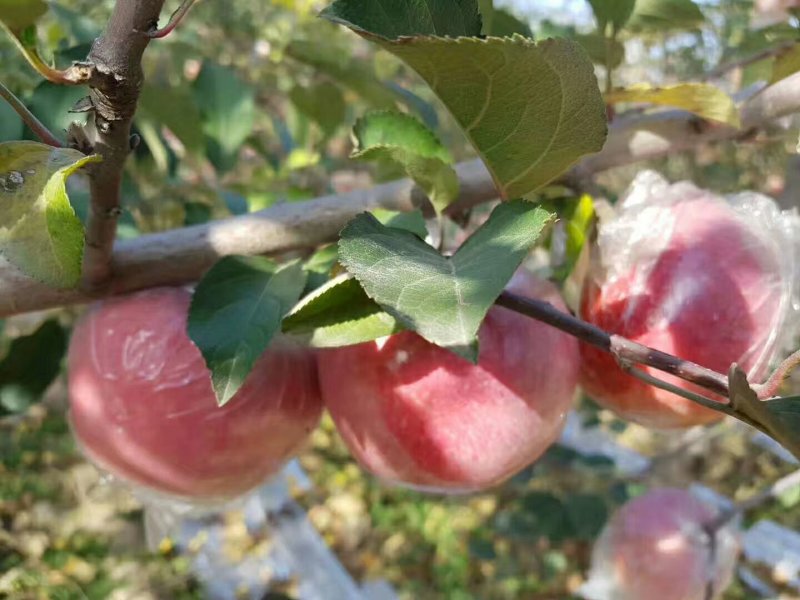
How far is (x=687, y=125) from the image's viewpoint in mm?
598

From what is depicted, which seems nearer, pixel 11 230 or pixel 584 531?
pixel 11 230

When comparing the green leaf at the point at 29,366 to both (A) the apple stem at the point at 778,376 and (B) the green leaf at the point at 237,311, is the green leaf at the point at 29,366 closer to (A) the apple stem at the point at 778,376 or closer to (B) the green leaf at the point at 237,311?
(B) the green leaf at the point at 237,311

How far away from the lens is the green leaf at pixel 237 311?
0.41 m

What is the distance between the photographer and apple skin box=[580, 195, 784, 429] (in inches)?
20.4

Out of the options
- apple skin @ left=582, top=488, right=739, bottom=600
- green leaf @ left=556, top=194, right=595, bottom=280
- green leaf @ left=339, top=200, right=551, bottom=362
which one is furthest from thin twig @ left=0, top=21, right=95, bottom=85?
apple skin @ left=582, top=488, right=739, bottom=600

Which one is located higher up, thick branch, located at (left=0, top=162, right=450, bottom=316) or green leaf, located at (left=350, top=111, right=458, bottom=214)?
green leaf, located at (left=350, top=111, right=458, bottom=214)

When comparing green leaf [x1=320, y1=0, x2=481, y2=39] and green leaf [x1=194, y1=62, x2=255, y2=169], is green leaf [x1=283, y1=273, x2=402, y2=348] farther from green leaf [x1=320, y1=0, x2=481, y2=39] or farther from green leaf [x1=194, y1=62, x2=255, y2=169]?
green leaf [x1=194, y1=62, x2=255, y2=169]

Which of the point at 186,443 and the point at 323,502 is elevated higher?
the point at 186,443

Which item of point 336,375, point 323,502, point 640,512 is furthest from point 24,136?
point 323,502

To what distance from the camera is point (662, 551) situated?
3.56 ft

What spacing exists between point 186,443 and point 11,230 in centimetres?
28

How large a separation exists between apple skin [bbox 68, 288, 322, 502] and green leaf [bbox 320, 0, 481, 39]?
0.31m

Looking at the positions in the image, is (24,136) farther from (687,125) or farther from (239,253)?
(687,125)

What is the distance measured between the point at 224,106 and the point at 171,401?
0.43m
